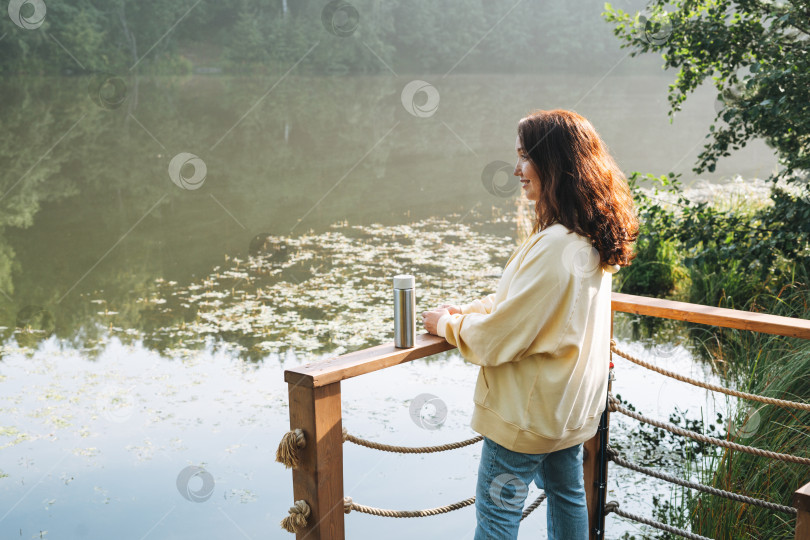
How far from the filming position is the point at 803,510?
3.59ft

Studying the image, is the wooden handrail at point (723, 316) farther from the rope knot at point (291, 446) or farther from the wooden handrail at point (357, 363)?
the rope knot at point (291, 446)

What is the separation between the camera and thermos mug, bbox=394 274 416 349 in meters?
1.74

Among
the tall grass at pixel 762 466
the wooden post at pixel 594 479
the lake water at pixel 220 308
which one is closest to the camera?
the wooden post at pixel 594 479

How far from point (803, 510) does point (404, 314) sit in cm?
90

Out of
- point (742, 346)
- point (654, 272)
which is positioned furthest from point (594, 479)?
point (654, 272)

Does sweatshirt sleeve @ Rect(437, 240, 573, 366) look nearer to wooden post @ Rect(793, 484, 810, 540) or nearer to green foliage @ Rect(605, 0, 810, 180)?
wooden post @ Rect(793, 484, 810, 540)

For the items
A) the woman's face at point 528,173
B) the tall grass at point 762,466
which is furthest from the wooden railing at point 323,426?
the tall grass at point 762,466

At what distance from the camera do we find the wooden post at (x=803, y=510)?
42.9 inches

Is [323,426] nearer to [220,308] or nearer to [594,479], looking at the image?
[594,479]

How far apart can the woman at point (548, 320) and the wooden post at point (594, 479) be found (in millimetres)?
507

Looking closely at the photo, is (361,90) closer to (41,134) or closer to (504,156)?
(504,156)

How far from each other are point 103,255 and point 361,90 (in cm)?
1458

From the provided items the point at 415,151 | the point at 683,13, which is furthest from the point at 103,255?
the point at 415,151

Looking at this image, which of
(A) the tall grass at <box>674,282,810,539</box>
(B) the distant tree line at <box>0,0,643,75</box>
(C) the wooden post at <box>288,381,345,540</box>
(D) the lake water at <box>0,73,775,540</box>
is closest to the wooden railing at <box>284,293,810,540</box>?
(C) the wooden post at <box>288,381,345,540</box>
